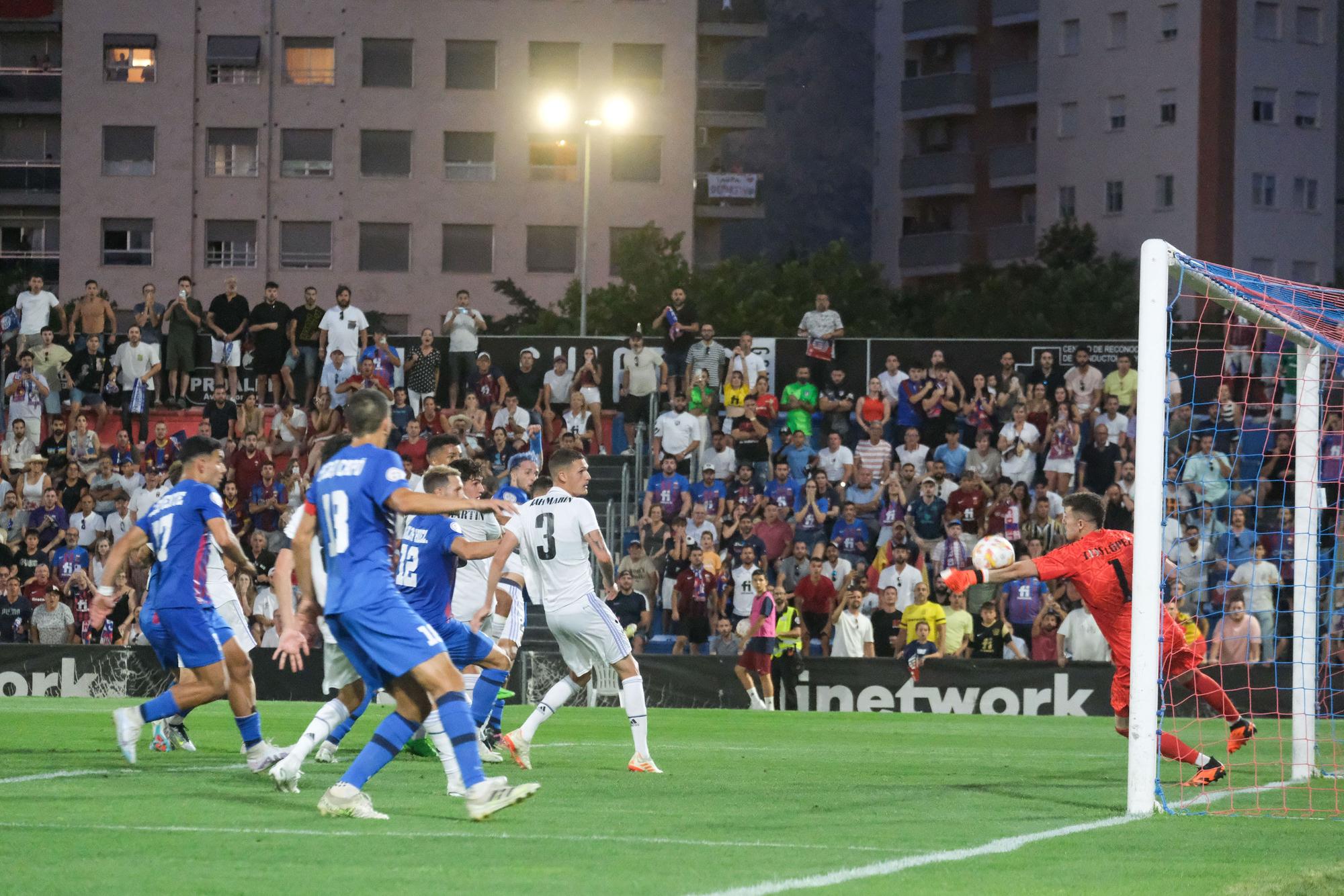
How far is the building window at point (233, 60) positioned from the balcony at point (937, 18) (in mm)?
26728

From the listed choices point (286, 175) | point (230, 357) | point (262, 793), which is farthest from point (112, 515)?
point (286, 175)

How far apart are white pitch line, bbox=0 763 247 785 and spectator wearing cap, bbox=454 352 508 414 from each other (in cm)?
1612

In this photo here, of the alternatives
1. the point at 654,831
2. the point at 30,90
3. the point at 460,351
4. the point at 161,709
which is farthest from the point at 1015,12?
the point at 654,831

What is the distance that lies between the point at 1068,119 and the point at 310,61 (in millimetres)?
28986

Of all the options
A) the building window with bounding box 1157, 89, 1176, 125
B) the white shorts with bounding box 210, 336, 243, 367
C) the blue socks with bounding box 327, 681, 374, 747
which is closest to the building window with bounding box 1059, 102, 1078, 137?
the building window with bounding box 1157, 89, 1176, 125

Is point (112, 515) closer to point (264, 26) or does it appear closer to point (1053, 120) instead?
point (264, 26)

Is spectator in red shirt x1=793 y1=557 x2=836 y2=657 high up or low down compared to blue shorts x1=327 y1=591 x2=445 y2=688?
down

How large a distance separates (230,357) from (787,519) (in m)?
9.91

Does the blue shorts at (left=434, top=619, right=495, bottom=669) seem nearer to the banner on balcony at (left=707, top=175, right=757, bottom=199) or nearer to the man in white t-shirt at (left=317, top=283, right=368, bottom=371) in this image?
the man in white t-shirt at (left=317, top=283, right=368, bottom=371)

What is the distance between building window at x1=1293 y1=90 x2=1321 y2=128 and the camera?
2685 inches

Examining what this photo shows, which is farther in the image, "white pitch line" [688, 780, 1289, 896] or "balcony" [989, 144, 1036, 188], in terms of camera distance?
"balcony" [989, 144, 1036, 188]

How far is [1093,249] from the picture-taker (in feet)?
223

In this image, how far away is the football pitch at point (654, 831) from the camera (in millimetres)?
7273

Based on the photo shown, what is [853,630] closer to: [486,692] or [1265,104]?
[486,692]
